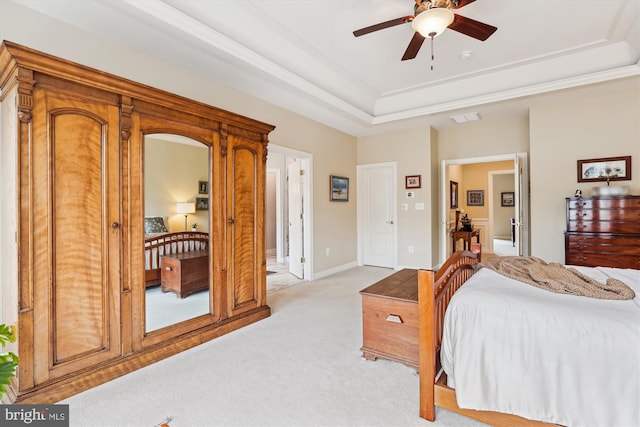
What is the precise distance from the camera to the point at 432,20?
91.6 inches

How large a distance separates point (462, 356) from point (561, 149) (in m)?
4.08

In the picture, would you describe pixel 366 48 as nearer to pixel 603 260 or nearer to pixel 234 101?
pixel 234 101

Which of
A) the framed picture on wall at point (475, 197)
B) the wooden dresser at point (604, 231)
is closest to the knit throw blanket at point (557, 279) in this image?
the wooden dresser at point (604, 231)

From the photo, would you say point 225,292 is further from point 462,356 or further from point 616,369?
point 616,369

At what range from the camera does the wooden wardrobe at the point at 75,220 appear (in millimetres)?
1711

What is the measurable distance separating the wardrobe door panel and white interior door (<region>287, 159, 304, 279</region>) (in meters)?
3.09

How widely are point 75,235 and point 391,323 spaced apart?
2.21m

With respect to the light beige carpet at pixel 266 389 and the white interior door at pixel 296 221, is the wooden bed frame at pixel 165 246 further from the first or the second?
the white interior door at pixel 296 221

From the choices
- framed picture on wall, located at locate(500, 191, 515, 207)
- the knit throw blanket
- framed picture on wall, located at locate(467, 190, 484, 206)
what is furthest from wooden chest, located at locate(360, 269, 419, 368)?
framed picture on wall, located at locate(500, 191, 515, 207)

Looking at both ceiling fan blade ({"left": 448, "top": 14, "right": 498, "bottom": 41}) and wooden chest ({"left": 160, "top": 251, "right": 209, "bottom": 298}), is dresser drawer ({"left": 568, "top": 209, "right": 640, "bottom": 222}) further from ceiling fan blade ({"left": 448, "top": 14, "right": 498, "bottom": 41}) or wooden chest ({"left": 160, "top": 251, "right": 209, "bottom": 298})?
wooden chest ({"left": 160, "top": 251, "right": 209, "bottom": 298})

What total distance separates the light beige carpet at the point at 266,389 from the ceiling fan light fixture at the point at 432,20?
104 inches

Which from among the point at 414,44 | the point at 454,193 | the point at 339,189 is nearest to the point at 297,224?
the point at 339,189

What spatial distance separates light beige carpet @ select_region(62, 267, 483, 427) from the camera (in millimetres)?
1697

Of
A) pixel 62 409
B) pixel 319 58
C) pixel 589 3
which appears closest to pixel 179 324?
pixel 62 409
